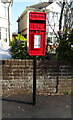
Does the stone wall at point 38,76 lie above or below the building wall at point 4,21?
below

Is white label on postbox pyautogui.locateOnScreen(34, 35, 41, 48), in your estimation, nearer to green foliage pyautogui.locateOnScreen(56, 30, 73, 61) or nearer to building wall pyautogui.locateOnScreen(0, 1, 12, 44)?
green foliage pyautogui.locateOnScreen(56, 30, 73, 61)

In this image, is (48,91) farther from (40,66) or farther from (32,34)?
(32,34)

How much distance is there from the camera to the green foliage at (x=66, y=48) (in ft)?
11.5

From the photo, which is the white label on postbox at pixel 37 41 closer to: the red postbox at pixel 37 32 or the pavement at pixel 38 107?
the red postbox at pixel 37 32

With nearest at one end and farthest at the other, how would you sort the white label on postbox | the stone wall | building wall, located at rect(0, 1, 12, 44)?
the white label on postbox < the stone wall < building wall, located at rect(0, 1, 12, 44)

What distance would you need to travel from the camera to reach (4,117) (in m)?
2.60

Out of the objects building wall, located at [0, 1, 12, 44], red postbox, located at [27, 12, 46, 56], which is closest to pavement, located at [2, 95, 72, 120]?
red postbox, located at [27, 12, 46, 56]

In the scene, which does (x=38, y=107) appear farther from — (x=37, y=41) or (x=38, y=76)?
(x=37, y=41)

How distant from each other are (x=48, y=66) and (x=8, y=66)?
1125 millimetres

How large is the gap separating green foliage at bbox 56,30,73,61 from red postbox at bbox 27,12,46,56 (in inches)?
33.6

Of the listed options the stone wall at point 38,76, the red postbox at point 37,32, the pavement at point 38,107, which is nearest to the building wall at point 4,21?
the stone wall at point 38,76

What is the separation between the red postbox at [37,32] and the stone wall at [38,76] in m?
0.67

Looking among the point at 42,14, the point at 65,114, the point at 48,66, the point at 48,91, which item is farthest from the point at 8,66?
the point at 65,114

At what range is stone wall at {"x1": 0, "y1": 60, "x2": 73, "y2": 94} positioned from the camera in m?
3.47
